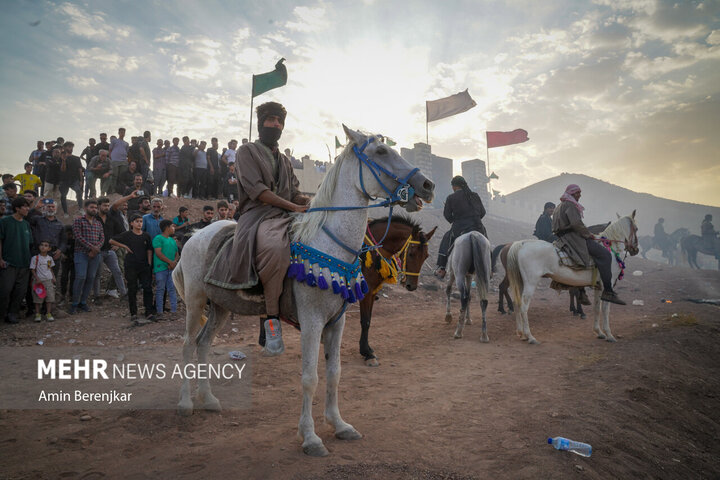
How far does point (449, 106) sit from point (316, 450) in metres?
27.1

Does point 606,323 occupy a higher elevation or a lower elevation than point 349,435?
higher

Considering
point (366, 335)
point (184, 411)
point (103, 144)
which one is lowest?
point (184, 411)

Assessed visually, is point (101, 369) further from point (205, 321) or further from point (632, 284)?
point (632, 284)

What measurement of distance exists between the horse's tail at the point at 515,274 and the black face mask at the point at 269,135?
6.13 meters

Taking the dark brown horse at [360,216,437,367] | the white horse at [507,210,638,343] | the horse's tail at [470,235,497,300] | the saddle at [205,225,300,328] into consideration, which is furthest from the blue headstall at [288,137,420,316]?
the white horse at [507,210,638,343]

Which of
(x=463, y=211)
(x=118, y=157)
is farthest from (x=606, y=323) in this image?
(x=118, y=157)

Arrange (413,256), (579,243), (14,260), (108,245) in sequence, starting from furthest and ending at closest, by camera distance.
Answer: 1. (108,245)
2. (579,243)
3. (14,260)
4. (413,256)

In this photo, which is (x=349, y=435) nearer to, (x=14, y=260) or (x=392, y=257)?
(x=392, y=257)

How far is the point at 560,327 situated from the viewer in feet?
28.6

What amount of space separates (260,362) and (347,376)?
1.53m

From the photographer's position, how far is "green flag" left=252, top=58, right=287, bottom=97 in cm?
1388

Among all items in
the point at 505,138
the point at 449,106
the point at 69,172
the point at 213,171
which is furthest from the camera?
the point at 505,138

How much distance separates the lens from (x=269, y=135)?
11.3ft

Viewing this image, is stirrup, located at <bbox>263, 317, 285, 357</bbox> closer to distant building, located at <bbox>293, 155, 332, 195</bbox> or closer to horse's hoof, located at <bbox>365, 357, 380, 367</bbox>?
horse's hoof, located at <bbox>365, 357, 380, 367</bbox>
